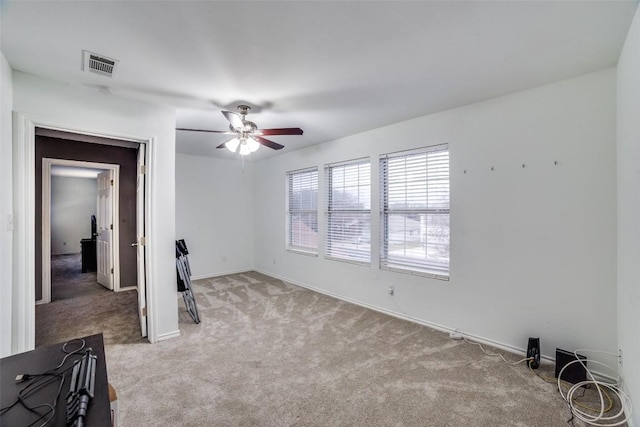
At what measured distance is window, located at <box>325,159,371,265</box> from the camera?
3.96 meters

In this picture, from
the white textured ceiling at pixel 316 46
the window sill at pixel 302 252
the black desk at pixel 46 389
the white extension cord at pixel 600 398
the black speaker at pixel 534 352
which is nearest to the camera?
the black desk at pixel 46 389

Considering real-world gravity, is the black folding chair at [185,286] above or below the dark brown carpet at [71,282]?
above

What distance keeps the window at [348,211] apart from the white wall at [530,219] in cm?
67

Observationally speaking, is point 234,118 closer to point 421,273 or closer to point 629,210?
point 421,273

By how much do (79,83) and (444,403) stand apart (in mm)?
3852

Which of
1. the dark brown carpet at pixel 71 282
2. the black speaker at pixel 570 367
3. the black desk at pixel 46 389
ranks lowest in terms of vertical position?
the dark brown carpet at pixel 71 282

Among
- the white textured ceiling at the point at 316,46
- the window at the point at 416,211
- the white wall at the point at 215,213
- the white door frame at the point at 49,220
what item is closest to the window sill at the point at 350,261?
the window at the point at 416,211

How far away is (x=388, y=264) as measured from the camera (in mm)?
3668

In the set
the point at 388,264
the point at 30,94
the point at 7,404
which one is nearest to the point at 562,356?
the point at 388,264

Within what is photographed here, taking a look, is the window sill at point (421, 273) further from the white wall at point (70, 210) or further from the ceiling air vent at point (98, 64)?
A: the white wall at point (70, 210)

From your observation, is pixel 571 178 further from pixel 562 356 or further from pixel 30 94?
pixel 30 94

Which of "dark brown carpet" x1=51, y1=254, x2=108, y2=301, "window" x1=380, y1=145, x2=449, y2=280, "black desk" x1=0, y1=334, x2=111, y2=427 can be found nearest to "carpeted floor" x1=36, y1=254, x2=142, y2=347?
"dark brown carpet" x1=51, y1=254, x2=108, y2=301

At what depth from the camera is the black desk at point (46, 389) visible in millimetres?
856

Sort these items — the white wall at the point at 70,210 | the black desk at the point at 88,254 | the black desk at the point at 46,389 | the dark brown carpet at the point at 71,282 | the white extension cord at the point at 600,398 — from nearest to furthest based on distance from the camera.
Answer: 1. the black desk at the point at 46,389
2. the white extension cord at the point at 600,398
3. the dark brown carpet at the point at 71,282
4. the black desk at the point at 88,254
5. the white wall at the point at 70,210
